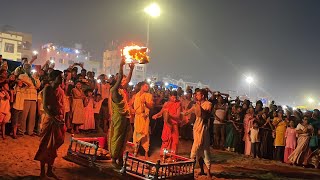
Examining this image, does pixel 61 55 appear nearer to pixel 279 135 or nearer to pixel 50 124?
pixel 279 135

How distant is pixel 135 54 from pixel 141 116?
3262mm

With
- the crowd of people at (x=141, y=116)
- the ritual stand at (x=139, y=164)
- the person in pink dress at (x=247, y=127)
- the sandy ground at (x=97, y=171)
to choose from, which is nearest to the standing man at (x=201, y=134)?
the crowd of people at (x=141, y=116)

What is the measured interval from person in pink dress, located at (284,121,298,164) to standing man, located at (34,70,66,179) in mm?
10442

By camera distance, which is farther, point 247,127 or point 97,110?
point 247,127

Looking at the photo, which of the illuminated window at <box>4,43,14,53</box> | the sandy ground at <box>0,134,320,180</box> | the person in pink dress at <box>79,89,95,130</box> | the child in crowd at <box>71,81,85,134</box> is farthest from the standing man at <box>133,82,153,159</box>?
the illuminated window at <box>4,43,14,53</box>

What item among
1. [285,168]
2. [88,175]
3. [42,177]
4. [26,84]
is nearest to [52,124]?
[42,177]

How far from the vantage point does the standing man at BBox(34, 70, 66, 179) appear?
22.5 ft

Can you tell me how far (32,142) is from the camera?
10.6 metres

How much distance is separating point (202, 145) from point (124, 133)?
2.34 metres

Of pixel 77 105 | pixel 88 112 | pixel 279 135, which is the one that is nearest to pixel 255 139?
pixel 279 135

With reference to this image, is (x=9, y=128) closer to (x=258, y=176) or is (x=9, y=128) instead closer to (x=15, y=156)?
(x=15, y=156)

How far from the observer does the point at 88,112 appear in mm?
13523

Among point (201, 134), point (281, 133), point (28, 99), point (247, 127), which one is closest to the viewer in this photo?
point (201, 134)

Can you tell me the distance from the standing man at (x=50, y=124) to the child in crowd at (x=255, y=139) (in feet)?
31.9
